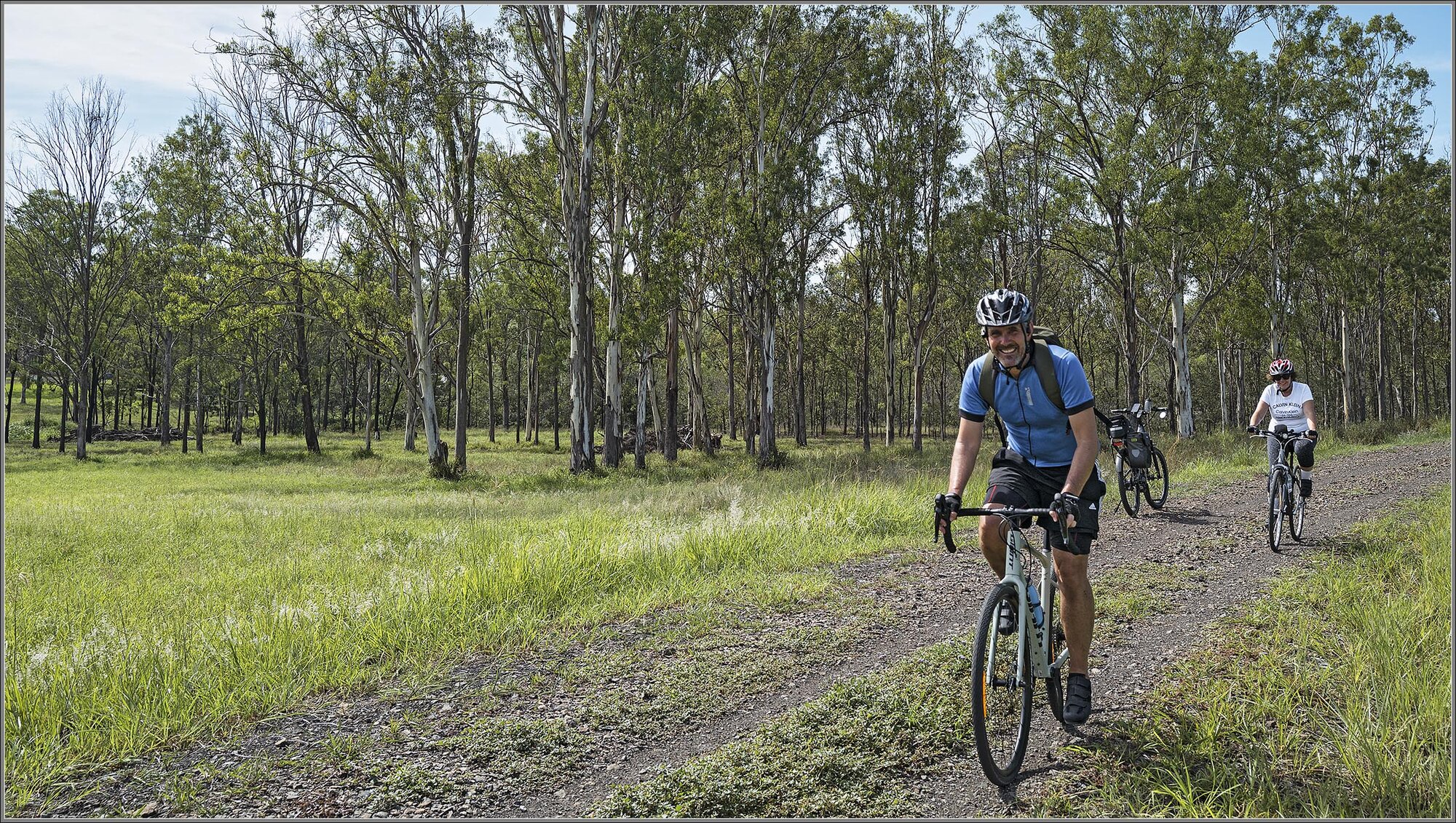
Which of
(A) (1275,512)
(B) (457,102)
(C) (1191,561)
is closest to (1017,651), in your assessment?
(C) (1191,561)

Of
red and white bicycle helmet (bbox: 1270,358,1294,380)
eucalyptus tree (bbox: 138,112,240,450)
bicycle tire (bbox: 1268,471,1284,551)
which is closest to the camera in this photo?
bicycle tire (bbox: 1268,471,1284,551)

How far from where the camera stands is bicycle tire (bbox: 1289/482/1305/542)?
29.5 ft

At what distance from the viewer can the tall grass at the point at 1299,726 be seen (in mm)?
3566

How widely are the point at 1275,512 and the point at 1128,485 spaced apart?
10.2ft

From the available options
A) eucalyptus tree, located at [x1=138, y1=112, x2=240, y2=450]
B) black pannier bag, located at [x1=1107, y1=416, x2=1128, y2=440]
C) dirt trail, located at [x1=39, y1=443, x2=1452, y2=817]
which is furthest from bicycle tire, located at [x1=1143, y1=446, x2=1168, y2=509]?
eucalyptus tree, located at [x1=138, y1=112, x2=240, y2=450]

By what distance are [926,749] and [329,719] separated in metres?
3.77

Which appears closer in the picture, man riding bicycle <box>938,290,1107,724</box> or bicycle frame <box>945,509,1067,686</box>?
bicycle frame <box>945,509,1067,686</box>

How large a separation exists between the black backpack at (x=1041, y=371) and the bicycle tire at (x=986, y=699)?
1.11m

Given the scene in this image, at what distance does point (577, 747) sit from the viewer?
4.49 metres

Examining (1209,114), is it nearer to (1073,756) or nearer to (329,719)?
(1073,756)

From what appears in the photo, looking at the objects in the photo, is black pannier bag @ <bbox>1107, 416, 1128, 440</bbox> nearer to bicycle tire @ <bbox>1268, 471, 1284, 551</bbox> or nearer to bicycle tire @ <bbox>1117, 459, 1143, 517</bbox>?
bicycle tire @ <bbox>1117, 459, 1143, 517</bbox>

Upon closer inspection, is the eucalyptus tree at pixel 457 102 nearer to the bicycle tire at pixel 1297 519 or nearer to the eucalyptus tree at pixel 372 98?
the eucalyptus tree at pixel 372 98

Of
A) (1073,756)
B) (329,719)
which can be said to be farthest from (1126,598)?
(329,719)

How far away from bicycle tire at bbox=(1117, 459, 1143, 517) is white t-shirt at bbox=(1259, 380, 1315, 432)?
8.19 ft
